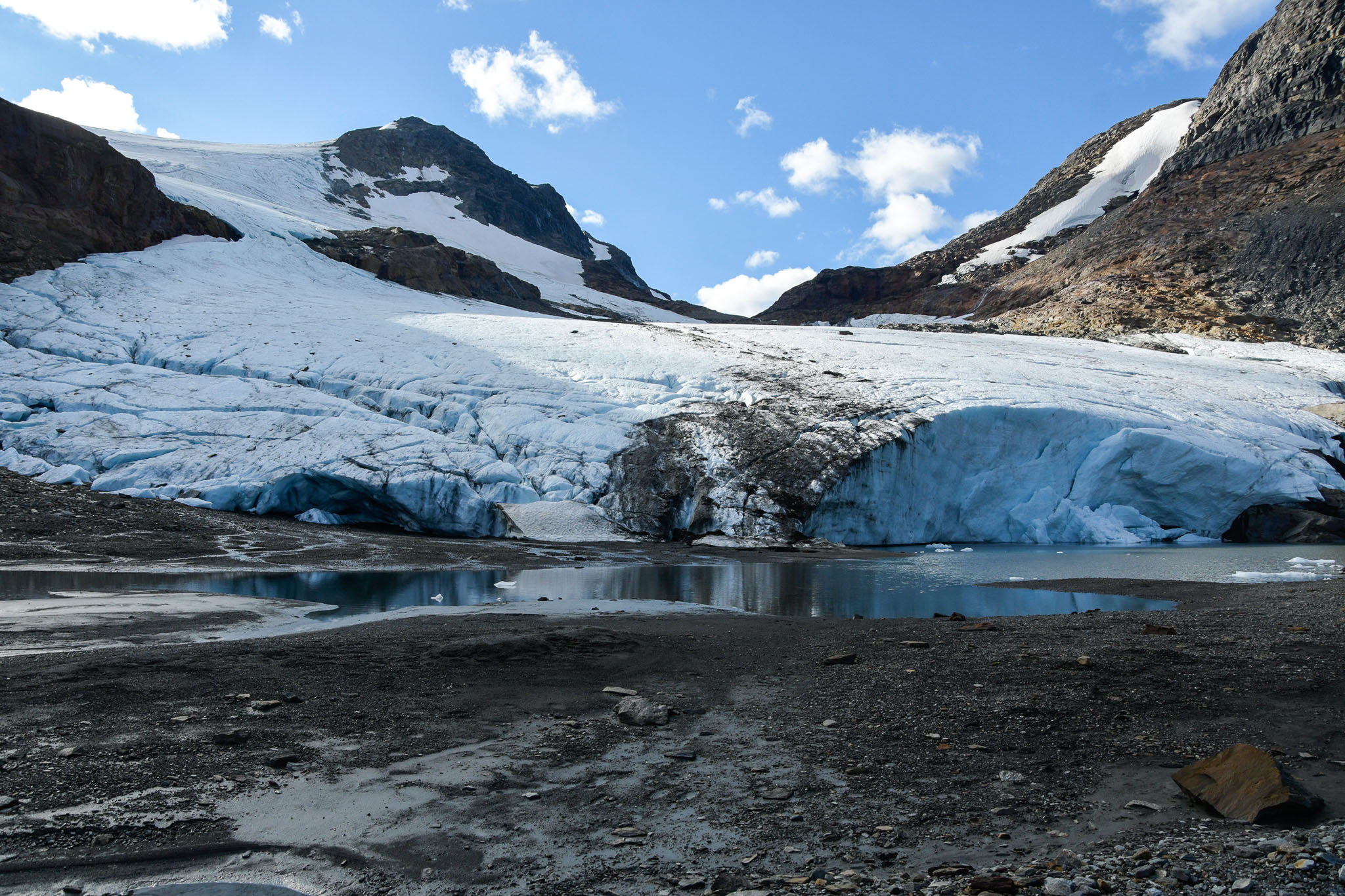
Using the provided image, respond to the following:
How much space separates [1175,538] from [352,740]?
23.9 meters

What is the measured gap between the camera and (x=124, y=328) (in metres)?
24.8

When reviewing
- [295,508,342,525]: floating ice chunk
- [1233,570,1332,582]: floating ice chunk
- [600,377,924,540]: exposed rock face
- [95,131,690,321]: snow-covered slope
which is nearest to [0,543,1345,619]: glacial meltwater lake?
[1233,570,1332,582]: floating ice chunk

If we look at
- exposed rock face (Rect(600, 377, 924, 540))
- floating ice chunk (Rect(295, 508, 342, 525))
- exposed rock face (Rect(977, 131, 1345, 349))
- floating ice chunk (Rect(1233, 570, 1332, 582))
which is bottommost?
floating ice chunk (Rect(1233, 570, 1332, 582))

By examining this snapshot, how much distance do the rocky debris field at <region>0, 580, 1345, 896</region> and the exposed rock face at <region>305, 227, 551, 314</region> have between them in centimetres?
3667

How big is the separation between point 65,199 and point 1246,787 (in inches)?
1588

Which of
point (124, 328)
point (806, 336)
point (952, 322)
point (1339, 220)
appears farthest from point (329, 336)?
point (1339, 220)

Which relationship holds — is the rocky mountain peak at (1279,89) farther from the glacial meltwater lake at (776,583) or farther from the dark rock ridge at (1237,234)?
the glacial meltwater lake at (776,583)

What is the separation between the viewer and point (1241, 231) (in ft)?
137

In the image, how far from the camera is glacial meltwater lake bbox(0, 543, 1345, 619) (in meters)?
10.7

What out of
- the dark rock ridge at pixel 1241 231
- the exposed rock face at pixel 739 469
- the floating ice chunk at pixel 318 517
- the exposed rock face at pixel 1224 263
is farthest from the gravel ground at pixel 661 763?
the dark rock ridge at pixel 1241 231

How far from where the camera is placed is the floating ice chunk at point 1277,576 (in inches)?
511

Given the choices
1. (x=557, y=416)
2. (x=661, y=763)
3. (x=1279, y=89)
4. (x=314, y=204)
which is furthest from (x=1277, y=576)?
(x=314, y=204)

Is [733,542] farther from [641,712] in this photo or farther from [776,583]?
[641,712]

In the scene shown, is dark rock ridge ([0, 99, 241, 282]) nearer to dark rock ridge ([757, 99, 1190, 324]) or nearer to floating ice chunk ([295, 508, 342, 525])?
floating ice chunk ([295, 508, 342, 525])
